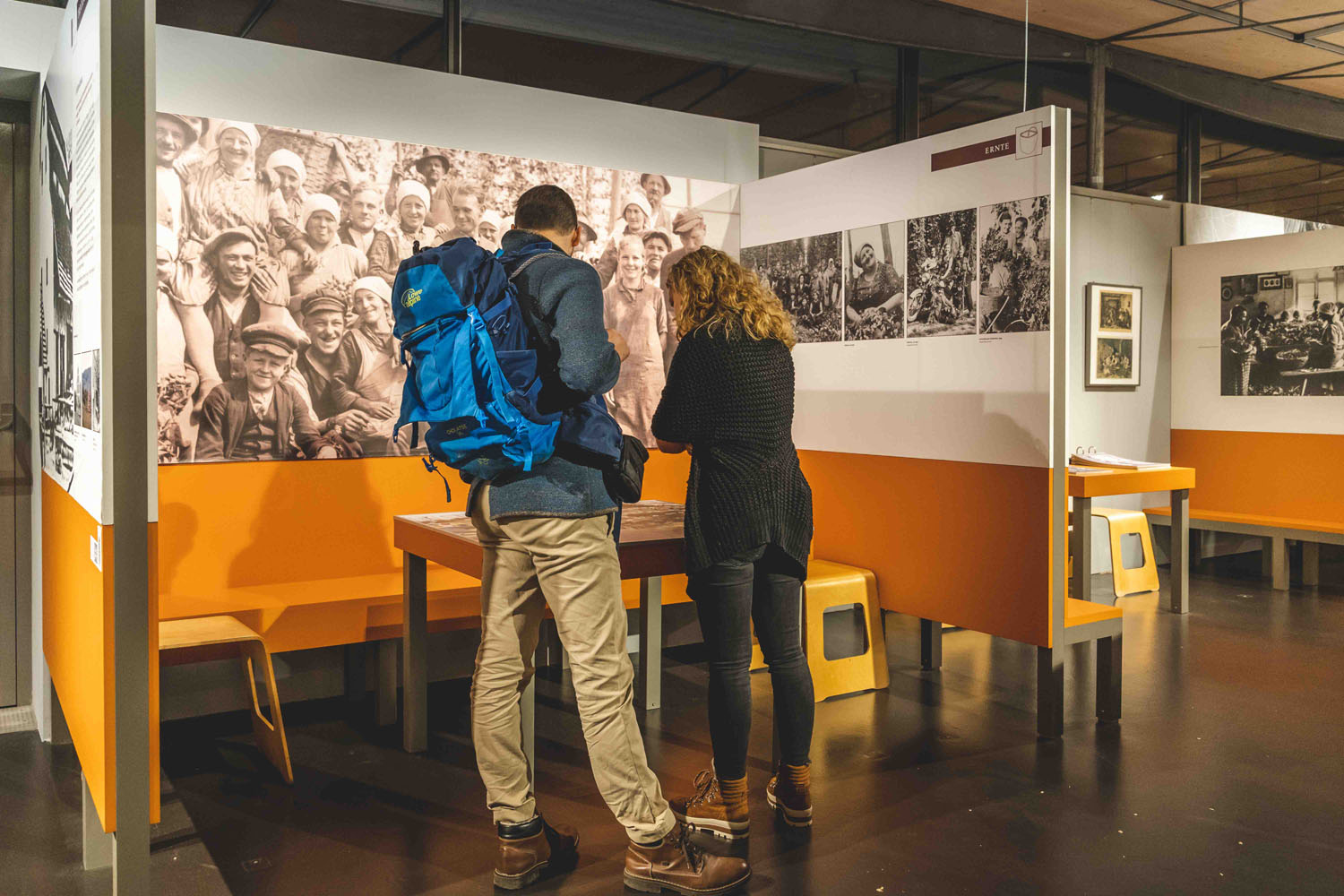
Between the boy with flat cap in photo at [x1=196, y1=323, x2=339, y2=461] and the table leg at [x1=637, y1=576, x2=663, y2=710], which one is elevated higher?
the boy with flat cap in photo at [x1=196, y1=323, x2=339, y2=461]

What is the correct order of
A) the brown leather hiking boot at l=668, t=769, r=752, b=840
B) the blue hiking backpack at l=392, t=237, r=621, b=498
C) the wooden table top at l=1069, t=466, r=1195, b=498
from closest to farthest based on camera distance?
1. the blue hiking backpack at l=392, t=237, r=621, b=498
2. the brown leather hiking boot at l=668, t=769, r=752, b=840
3. the wooden table top at l=1069, t=466, r=1195, b=498

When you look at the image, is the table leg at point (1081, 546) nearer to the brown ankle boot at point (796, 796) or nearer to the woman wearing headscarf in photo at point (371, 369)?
the brown ankle boot at point (796, 796)

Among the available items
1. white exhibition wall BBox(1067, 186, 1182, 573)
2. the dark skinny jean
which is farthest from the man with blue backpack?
white exhibition wall BBox(1067, 186, 1182, 573)

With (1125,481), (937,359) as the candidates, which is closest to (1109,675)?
(937,359)

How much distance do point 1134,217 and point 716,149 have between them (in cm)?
370

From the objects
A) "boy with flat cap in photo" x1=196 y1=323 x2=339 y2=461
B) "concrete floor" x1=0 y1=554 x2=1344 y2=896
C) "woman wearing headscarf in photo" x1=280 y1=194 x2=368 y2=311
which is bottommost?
"concrete floor" x1=0 y1=554 x2=1344 y2=896

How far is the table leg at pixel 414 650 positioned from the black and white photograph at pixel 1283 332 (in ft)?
20.3

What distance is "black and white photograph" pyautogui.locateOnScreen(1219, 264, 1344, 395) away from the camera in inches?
274

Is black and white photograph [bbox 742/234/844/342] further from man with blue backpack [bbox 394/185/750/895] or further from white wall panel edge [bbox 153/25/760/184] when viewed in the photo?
man with blue backpack [bbox 394/185/750/895]

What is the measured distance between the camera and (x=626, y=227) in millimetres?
5016

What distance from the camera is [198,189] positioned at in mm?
3957

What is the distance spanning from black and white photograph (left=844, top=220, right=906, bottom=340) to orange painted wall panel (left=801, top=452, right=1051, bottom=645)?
566 millimetres

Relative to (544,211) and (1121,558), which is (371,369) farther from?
(1121,558)

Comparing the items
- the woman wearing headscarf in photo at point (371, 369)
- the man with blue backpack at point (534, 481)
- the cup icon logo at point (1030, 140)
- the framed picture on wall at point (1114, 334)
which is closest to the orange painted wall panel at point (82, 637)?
the man with blue backpack at point (534, 481)
